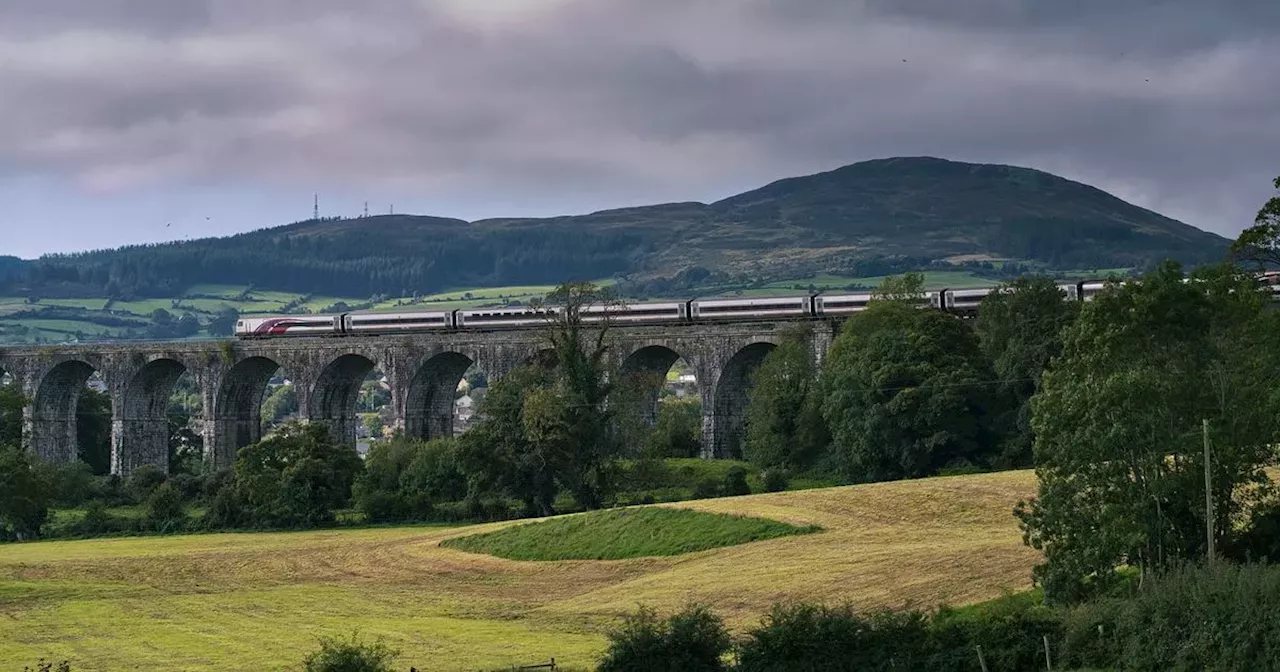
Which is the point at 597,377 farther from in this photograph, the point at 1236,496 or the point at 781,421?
the point at 1236,496

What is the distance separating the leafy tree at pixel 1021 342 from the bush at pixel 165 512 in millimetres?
35763

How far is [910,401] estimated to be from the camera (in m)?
67.1

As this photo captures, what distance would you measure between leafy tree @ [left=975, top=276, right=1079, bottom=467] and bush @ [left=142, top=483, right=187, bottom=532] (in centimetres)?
3576

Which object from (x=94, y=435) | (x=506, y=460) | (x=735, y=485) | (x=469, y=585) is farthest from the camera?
(x=94, y=435)

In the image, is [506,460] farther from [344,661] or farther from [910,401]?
[344,661]

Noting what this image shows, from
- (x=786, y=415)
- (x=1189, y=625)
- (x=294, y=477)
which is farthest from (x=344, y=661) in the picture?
(x=786, y=415)

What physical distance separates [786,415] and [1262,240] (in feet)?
109

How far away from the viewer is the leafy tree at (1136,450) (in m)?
33.5

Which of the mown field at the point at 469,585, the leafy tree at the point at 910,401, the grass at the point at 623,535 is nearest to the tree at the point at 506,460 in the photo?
the mown field at the point at 469,585

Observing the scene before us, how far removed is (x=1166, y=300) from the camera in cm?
3750

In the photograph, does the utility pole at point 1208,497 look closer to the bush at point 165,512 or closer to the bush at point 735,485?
the bush at point 735,485

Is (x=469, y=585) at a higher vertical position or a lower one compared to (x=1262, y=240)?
lower

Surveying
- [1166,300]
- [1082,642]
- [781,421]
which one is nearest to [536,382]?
[781,421]

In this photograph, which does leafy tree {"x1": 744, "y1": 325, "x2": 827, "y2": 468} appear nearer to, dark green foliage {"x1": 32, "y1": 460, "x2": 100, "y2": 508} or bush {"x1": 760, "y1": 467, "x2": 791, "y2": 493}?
bush {"x1": 760, "y1": 467, "x2": 791, "y2": 493}
